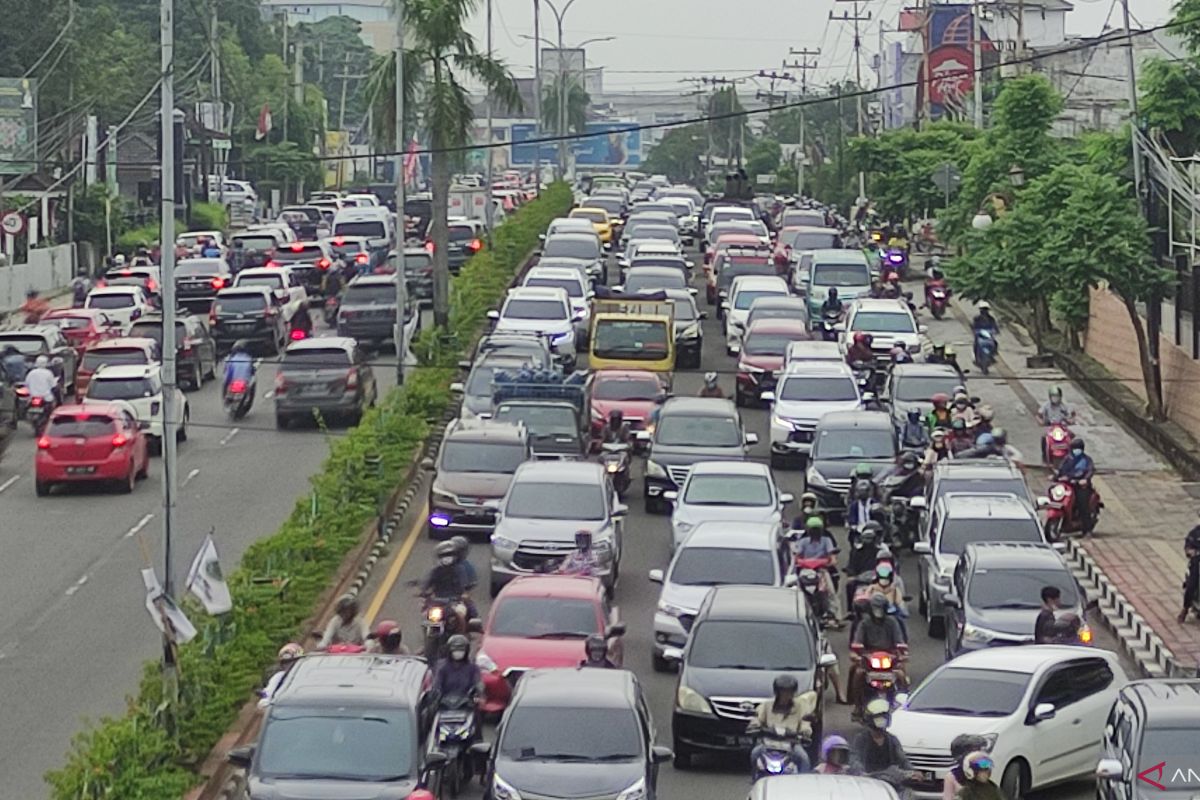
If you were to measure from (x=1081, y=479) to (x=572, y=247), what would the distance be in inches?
1236

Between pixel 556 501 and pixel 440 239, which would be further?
pixel 440 239

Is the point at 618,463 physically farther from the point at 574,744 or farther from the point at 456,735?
the point at 574,744

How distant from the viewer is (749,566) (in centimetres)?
2553

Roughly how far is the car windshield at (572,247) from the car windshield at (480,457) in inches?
1160

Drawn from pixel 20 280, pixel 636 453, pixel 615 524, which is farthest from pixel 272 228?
pixel 615 524

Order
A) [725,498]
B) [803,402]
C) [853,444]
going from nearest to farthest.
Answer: [725,498]
[853,444]
[803,402]

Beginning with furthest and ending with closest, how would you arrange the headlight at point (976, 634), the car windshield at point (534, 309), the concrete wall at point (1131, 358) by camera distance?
the car windshield at point (534, 309)
the concrete wall at point (1131, 358)
the headlight at point (976, 634)

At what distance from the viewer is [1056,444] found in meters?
36.5

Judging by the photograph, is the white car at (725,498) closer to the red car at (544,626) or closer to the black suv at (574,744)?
the red car at (544,626)

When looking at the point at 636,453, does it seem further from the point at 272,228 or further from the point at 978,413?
the point at 272,228

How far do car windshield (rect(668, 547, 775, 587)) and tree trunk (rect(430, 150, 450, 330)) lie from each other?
86.2 ft

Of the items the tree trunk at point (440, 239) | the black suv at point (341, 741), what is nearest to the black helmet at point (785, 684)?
the black suv at point (341, 741)

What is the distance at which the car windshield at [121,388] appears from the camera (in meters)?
38.4

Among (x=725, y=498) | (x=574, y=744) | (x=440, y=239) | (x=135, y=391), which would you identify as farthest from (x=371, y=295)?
(x=574, y=744)
